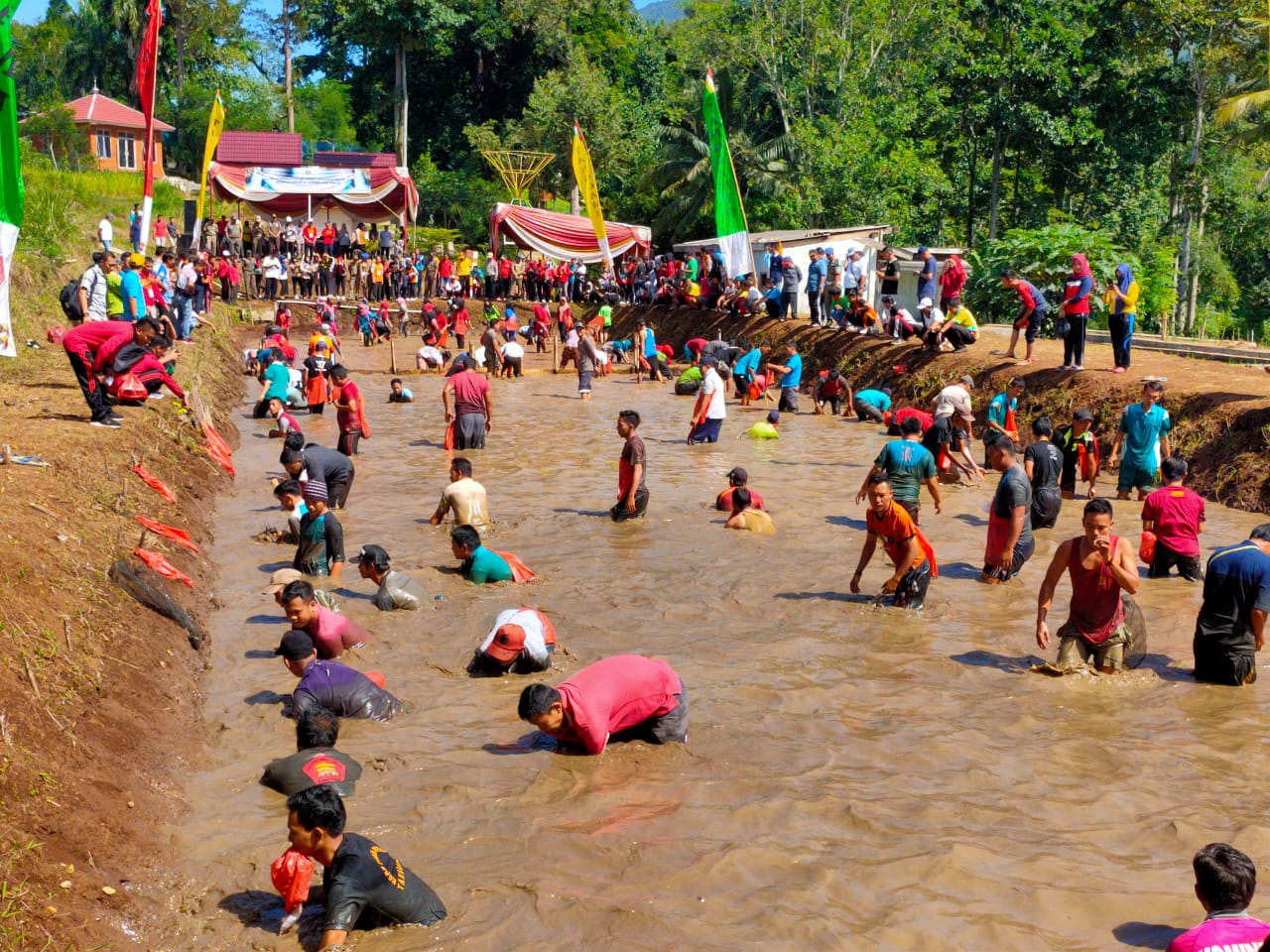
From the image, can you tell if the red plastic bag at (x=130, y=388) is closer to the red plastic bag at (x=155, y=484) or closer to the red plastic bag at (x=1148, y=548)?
the red plastic bag at (x=155, y=484)

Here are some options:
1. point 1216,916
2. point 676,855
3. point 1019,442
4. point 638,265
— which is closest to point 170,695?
point 676,855

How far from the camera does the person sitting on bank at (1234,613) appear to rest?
26.8 feet

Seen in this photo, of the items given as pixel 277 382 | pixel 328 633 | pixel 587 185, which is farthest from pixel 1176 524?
pixel 587 185

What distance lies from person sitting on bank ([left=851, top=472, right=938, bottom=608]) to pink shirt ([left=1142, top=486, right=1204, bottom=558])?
222 cm

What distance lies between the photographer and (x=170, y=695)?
823cm

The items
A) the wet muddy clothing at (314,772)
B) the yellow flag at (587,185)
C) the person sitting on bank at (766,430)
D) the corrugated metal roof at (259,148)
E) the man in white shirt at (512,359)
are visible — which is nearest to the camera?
the wet muddy clothing at (314,772)

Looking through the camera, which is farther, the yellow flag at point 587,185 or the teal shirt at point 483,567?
the yellow flag at point 587,185

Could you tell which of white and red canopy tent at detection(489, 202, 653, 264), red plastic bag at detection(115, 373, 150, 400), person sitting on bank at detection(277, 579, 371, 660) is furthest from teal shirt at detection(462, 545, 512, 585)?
white and red canopy tent at detection(489, 202, 653, 264)

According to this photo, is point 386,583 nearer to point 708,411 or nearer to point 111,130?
point 708,411

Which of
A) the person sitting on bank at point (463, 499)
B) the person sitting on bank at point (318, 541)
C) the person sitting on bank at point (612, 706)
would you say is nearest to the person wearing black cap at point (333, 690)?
the person sitting on bank at point (612, 706)

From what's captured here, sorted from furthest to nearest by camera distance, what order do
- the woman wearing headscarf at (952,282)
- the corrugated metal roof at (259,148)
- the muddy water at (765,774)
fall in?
the corrugated metal roof at (259,148) < the woman wearing headscarf at (952,282) < the muddy water at (765,774)

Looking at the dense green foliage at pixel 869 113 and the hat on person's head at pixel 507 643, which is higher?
the dense green foliage at pixel 869 113

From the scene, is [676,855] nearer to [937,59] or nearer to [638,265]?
[638,265]

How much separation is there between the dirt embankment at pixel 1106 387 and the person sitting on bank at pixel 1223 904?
11.1 metres
